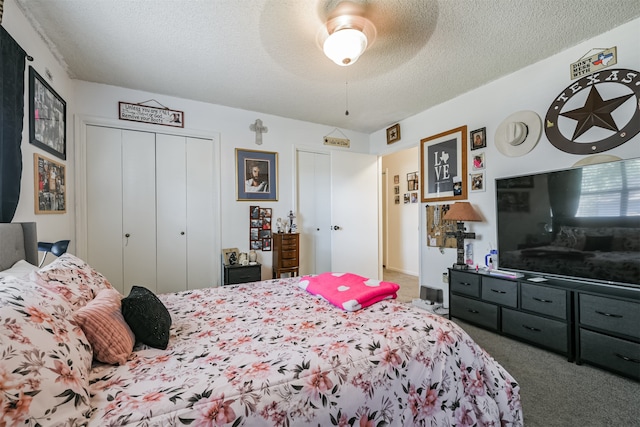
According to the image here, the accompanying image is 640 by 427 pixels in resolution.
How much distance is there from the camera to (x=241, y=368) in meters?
1.02

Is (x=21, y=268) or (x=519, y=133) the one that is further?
(x=519, y=133)

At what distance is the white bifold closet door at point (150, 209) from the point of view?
304 cm

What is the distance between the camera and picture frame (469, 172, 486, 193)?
3.06m

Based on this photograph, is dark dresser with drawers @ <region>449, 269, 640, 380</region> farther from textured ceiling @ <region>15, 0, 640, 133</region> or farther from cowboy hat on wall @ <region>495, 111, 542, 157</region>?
textured ceiling @ <region>15, 0, 640, 133</region>

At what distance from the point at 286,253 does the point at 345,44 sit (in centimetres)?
255

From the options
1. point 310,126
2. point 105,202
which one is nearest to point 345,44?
point 310,126

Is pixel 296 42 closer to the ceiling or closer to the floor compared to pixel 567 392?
closer to the ceiling

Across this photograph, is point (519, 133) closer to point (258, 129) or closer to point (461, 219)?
point (461, 219)

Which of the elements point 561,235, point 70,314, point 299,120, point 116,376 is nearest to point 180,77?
point 299,120

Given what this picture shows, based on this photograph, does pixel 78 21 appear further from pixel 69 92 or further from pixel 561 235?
pixel 561 235

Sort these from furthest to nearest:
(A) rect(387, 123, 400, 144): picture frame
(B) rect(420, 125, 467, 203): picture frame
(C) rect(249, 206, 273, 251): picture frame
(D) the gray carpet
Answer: (A) rect(387, 123, 400, 144): picture frame → (C) rect(249, 206, 273, 251): picture frame → (B) rect(420, 125, 467, 203): picture frame → (D) the gray carpet

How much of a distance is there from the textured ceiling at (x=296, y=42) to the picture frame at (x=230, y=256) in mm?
1907

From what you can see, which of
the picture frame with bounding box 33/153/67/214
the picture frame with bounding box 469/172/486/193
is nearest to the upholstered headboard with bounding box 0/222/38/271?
the picture frame with bounding box 33/153/67/214

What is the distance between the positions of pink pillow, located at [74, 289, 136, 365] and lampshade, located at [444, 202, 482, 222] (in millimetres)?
2933
